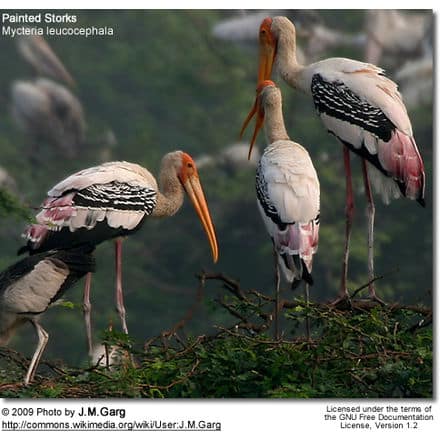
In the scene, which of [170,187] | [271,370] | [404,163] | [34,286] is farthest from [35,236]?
[404,163]

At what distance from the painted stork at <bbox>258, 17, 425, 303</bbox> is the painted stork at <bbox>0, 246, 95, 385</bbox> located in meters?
1.22

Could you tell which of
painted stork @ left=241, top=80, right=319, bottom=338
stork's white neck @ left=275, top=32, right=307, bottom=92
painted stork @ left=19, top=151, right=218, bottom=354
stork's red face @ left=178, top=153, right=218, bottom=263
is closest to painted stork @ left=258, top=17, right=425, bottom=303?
stork's white neck @ left=275, top=32, right=307, bottom=92

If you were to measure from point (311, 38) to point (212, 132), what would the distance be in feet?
7.68

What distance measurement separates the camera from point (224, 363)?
5.83 meters

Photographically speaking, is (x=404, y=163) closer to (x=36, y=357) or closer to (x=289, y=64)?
(x=289, y=64)

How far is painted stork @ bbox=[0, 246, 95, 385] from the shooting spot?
610 centimetres

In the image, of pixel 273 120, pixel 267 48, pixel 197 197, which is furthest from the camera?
pixel 267 48

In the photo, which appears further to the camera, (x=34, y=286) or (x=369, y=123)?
(x=369, y=123)

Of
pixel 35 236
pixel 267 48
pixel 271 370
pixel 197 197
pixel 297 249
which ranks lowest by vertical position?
pixel 271 370

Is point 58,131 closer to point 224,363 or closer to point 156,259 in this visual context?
point 156,259

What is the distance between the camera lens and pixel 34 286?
610cm

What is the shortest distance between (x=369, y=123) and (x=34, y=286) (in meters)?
1.75

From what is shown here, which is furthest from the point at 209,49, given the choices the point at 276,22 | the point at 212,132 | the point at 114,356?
the point at 114,356

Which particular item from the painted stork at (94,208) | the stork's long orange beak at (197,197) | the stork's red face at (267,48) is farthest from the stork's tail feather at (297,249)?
the stork's red face at (267,48)
